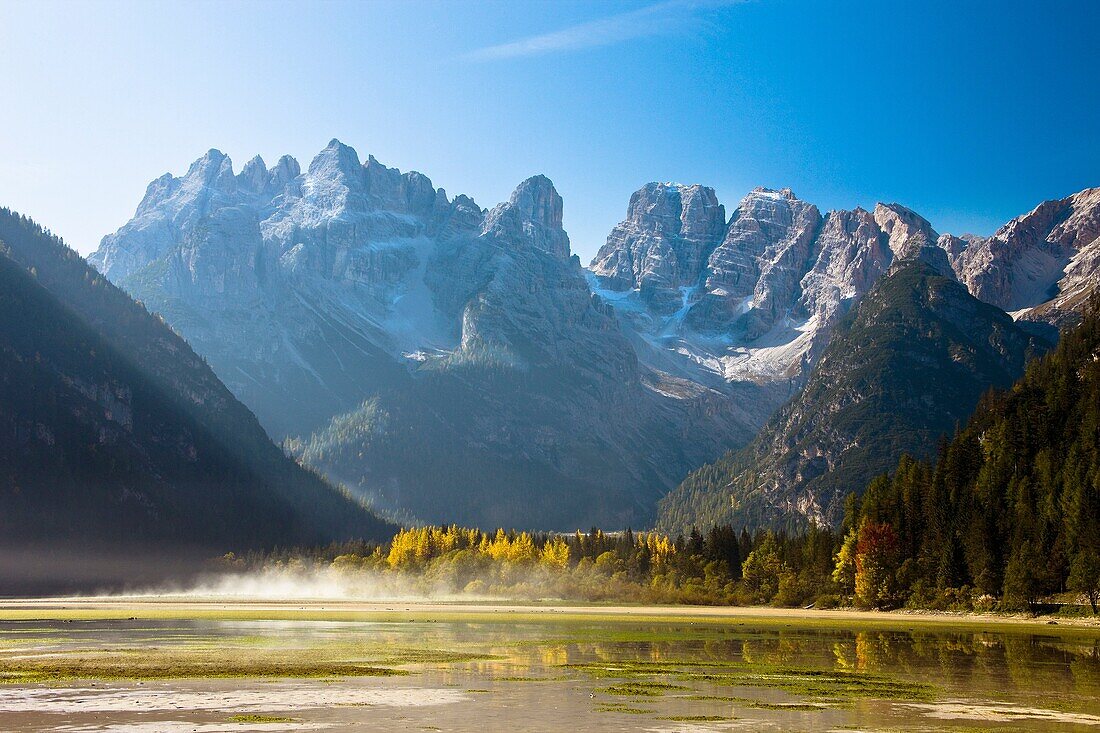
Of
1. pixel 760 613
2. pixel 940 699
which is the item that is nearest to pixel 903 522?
pixel 760 613

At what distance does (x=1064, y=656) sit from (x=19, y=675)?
73.2 meters

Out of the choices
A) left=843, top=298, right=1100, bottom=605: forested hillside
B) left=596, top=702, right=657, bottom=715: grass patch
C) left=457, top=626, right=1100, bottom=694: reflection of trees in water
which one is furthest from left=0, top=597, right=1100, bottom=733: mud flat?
left=843, top=298, right=1100, bottom=605: forested hillside

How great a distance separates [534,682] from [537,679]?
1.60 meters

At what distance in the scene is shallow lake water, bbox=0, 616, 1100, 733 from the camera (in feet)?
148

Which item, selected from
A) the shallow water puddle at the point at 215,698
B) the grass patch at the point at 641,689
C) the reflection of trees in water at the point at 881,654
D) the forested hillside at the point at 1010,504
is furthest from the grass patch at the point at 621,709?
the forested hillside at the point at 1010,504

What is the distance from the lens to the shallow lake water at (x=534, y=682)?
45.0m

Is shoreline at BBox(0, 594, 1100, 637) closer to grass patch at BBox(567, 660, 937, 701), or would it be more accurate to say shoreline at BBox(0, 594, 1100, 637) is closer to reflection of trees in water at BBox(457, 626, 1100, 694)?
reflection of trees in water at BBox(457, 626, 1100, 694)

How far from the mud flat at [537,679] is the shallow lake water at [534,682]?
0.16m

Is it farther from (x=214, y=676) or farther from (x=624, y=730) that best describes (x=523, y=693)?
(x=214, y=676)

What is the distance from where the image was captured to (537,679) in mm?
60562

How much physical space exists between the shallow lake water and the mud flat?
157 millimetres

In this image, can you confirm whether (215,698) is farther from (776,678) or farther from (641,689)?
(776,678)

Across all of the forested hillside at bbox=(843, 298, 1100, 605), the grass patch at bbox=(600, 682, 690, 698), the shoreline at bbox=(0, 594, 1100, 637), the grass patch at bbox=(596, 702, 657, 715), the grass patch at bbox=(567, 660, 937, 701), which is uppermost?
the forested hillside at bbox=(843, 298, 1100, 605)

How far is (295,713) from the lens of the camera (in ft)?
153
